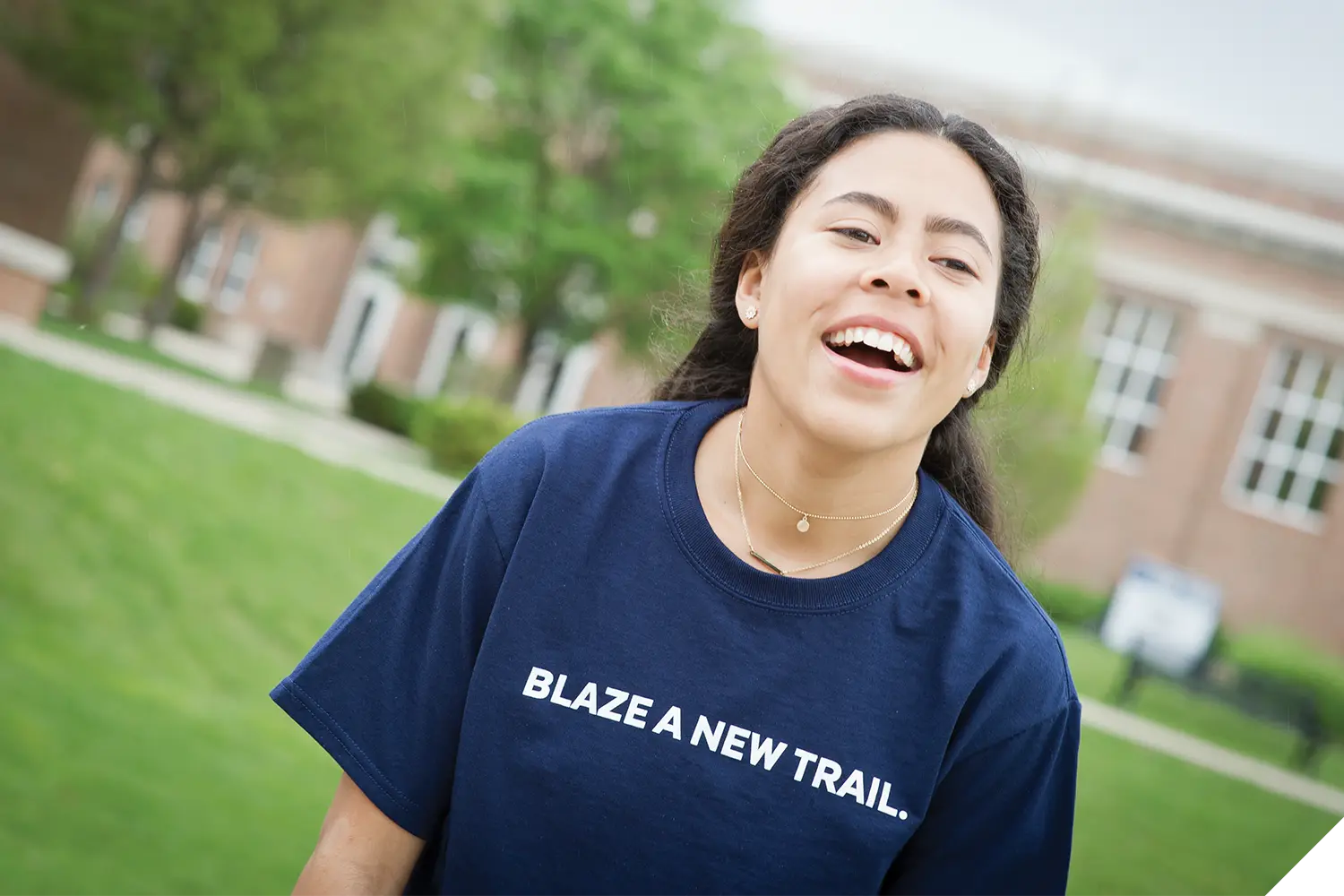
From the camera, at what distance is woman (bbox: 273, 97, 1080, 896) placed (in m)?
1.56

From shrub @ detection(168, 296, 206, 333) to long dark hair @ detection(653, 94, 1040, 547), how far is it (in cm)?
2208

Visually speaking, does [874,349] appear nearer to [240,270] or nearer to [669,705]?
[669,705]

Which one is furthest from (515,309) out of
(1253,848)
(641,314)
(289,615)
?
(1253,848)

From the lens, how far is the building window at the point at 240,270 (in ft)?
84.4

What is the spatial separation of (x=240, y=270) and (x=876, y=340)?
25941mm

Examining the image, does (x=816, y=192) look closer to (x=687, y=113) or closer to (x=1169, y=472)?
(x=687, y=113)

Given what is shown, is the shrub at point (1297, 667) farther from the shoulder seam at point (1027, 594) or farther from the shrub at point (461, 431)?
the shoulder seam at point (1027, 594)

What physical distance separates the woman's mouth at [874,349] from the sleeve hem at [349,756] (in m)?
0.74

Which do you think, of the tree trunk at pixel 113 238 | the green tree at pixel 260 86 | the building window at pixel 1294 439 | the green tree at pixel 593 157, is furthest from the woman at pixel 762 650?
the building window at pixel 1294 439

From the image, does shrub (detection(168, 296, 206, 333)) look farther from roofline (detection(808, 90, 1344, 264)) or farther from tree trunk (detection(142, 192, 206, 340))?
roofline (detection(808, 90, 1344, 264))

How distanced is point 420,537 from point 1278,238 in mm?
22100

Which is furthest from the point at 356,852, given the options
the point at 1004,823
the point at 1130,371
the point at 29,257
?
the point at 1130,371

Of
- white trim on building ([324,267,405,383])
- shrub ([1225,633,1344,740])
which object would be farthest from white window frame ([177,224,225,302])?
shrub ([1225,633,1344,740])

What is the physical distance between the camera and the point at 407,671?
1.62m
